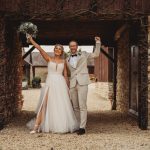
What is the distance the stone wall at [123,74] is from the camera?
564 inches

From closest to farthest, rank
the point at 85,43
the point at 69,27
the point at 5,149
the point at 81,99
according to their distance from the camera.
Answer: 1. the point at 5,149
2. the point at 81,99
3. the point at 69,27
4. the point at 85,43

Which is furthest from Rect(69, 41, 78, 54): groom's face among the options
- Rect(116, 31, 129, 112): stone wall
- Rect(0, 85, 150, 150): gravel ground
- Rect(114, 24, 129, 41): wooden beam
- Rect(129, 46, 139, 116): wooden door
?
Rect(116, 31, 129, 112): stone wall

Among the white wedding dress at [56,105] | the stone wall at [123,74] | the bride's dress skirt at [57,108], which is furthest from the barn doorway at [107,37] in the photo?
the bride's dress skirt at [57,108]

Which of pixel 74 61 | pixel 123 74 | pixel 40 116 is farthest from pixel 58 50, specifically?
pixel 123 74

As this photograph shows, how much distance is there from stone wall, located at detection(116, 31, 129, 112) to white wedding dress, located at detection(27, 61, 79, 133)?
15.5ft

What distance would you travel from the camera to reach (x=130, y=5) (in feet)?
33.1

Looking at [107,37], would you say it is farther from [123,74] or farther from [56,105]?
[56,105]

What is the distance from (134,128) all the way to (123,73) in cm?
507

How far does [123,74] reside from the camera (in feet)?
50.0

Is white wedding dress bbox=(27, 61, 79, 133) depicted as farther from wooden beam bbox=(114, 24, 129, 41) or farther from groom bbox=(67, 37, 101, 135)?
wooden beam bbox=(114, 24, 129, 41)

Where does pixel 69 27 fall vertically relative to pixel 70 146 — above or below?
above

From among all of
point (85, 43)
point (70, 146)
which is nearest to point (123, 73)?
point (85, 43)

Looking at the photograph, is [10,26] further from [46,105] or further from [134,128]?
[134,128]

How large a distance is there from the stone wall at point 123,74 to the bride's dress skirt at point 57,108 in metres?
4.78
